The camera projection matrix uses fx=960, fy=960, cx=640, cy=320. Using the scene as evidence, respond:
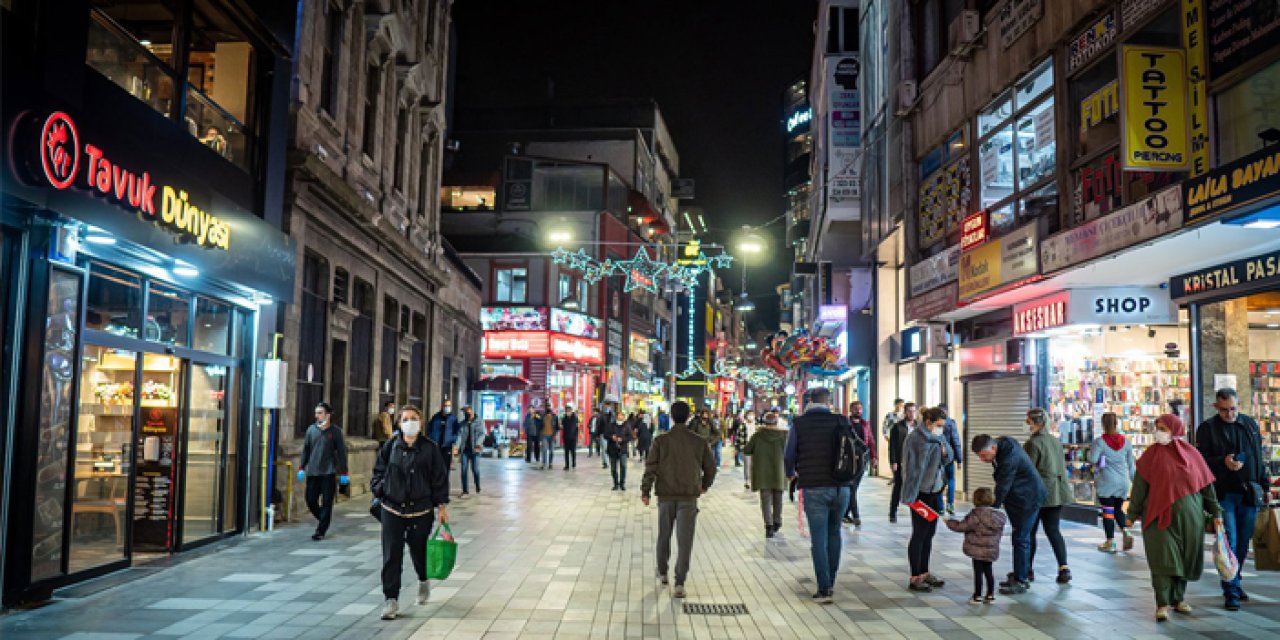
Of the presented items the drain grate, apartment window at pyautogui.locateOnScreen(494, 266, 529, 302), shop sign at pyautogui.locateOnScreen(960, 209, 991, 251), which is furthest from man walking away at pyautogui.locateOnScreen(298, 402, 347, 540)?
apartment window at pyautogui.locateOnScreen(494, 266, 529, 302)

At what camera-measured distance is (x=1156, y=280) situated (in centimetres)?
1397

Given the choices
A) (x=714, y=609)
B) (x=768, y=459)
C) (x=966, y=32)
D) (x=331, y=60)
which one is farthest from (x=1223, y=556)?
(x=331, y=60)

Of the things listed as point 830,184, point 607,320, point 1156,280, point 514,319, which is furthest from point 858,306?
point 607,320

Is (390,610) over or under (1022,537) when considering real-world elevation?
under

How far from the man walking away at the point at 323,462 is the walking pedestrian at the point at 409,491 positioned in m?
4.52

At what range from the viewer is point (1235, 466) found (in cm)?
888

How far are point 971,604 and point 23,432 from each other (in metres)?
8.00

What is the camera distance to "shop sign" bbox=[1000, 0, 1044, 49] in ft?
50.0

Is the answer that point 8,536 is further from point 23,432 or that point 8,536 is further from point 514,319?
point 514,319

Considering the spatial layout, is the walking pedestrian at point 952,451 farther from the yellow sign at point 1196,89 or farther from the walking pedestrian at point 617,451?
the walking pedestrian at point 617,451

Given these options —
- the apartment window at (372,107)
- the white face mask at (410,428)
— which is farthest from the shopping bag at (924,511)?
the apartment window at (372,107)

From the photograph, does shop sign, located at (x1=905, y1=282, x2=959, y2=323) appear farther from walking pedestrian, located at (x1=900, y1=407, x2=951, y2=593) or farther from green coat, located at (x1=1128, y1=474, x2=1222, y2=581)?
green coat, located at (x1=1128, y1=474, x2=1222, y2=581)

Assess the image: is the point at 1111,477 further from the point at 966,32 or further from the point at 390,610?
the point at 966,32

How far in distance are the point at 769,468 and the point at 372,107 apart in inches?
440
